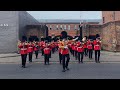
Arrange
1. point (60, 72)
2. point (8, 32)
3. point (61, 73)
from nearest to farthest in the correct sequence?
point (61, 73) < point (60, 72) < point (8, 32)

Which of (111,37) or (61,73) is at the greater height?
(111,37)

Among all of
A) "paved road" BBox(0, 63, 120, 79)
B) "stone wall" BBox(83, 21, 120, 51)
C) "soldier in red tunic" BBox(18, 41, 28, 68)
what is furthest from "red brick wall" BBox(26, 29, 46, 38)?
"paved road" BBox(0, 63, 120, 79)

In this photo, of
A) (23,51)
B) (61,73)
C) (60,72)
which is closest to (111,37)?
(23,51)

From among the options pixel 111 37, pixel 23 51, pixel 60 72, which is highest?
pixel 111 37

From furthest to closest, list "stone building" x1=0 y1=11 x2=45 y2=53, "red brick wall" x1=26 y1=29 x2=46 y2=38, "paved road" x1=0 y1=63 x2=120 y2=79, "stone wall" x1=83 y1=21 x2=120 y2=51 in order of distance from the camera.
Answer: "red brick wall" x1=26 y1=29 x2=46 y2=38 < "stone building" x1=0 y1=11 x2=45 y2=53 < "stone wall" x1=83 y1=21 x2=120 y2=51 < "paved road" x1=0 y1=63 x2=120 y2=79

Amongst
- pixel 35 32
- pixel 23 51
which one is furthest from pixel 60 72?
pixel 35 32

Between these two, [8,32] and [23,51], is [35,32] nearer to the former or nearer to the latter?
[8,32]

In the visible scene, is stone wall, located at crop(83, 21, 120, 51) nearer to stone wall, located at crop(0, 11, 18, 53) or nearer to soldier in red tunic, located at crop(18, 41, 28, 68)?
stone wall, located at crop(0, 11, 18, 53)

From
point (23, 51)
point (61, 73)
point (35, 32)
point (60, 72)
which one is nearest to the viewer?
point (61, 73)

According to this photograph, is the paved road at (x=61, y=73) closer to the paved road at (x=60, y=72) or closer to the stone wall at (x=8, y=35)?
the paved road at (x=60, y=72)

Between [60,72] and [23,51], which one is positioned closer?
[60,72]

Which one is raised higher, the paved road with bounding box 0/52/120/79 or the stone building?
the stone building
